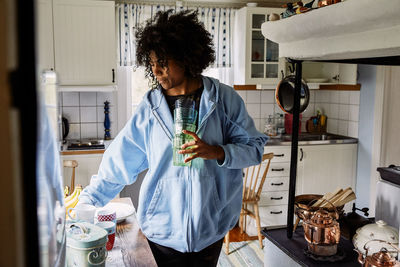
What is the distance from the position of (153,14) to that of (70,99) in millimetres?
1120

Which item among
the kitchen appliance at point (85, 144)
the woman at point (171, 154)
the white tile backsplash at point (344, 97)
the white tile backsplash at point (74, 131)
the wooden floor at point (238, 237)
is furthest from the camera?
the white tile backsplash at point (344, 97)

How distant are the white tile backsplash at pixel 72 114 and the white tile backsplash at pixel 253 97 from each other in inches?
67.3

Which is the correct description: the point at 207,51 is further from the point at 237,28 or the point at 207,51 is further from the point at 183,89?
the point at 237,28

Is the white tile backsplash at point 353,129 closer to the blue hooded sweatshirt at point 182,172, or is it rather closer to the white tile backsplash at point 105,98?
the white tile backsplash at point 105,98

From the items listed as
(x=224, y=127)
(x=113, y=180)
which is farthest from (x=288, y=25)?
(x=113, y=180)

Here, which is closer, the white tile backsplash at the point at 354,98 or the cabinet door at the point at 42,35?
the cabinet door at the point at 42,35

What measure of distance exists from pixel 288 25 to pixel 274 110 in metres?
2.86

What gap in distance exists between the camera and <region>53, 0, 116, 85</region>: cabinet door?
3439 mm

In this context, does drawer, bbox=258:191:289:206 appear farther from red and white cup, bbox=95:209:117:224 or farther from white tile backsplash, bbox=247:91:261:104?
red and white cup, bbox=95:209:117:224

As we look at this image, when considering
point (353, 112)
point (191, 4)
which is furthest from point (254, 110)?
point (191, 4)

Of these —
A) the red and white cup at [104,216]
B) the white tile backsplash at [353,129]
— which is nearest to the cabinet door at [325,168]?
the white tile backsplash at [353,129]

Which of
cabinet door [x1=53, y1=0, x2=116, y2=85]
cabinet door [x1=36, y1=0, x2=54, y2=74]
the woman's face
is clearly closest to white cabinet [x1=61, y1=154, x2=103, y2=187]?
cabinet door [x1=53, y1=0, x2=116, y2=85]

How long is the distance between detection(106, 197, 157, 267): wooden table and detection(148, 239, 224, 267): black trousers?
0.38ft

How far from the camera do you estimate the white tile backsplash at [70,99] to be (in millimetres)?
3809
